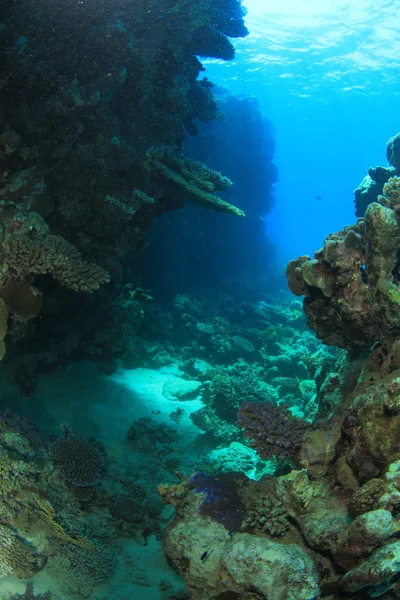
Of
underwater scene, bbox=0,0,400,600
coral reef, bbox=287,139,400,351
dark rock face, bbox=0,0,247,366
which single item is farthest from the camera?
dark rock face, bbox=0,0,247,366

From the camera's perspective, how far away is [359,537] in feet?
8.71

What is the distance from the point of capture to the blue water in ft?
84.6

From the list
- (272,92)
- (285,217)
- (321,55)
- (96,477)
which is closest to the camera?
(96,477)

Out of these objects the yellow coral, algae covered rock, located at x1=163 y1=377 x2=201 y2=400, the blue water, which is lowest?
the yellow coral

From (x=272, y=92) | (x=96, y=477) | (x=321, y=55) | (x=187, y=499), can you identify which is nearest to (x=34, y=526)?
(x=96, y=477)

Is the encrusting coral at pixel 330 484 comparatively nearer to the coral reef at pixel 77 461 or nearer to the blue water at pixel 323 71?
the coral reef at pixel 77 461

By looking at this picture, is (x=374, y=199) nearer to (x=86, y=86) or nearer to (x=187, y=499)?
(x=86, y=86)

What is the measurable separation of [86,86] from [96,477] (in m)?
7.77

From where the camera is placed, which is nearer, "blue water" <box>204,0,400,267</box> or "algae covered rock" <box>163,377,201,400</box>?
"algae covered rock" <box>163,377,201,400</box>

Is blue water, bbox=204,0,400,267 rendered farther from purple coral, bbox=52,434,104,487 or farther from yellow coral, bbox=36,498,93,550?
yellow coral, bbox=36,498,93,550

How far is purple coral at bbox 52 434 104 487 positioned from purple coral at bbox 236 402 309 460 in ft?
8.87

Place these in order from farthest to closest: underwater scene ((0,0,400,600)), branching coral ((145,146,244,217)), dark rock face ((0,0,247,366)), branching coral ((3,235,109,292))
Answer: branching coral ((145,146,244,217)) < dark rock face ((0,0,247,366)) < branching coral ((3,235,109,292)) < underwater scene ((0,0,400,600))

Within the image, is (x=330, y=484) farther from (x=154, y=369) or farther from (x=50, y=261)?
(x=154, y=369)

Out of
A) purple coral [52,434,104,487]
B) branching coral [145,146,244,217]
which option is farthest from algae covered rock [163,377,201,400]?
branching coral [145,146,244,217]
